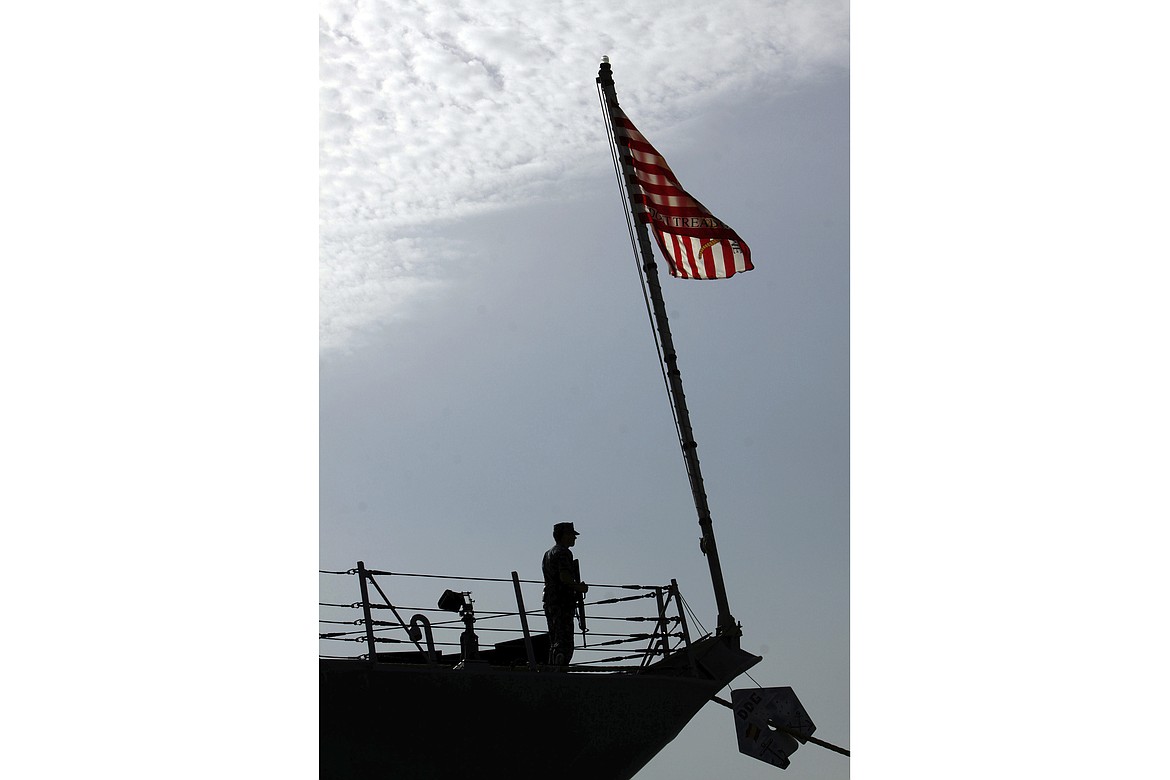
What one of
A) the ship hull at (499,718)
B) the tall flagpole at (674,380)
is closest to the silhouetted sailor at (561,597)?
the ship hull at (499,718)

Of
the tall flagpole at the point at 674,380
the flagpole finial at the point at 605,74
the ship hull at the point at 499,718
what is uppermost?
the flagpole finial at the point at 605,74

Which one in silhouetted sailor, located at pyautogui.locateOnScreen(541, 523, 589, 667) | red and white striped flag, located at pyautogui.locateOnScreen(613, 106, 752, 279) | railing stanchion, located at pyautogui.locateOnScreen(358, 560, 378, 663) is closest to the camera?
railing stanchion, located at pyautogui.locateOnScreen(358, 560, 378, 663)

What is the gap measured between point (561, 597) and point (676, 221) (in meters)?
3.26

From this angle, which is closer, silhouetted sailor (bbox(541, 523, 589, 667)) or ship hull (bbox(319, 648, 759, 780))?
ship hull (bbox(319, 648, 759, 780))

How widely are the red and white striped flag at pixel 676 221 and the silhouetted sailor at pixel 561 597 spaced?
7.93 ft

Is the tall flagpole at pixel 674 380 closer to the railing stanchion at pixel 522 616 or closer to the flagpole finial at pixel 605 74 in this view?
the flagpole finial at pixel 605 74

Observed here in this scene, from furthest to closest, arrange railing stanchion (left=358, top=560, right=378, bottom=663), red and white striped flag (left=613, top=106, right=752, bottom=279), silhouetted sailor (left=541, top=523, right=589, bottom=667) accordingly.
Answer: red and white striped flag (left=613, top=106, right=752, bottom=279)
silhouetted sailor (left=541, top=523, right=589, bottom=667)
railing stanchion (left=358, top=560, right=378, bottom=663)

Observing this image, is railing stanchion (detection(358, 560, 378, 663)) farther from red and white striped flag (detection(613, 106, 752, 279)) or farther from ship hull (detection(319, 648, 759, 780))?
red and white striped flag (detection(613, 106, 752, 279))

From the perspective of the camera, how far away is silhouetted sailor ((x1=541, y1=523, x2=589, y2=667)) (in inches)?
359

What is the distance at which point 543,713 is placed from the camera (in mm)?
8867

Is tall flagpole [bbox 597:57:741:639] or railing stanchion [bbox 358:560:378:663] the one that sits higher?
tall flagpole [bbox 597:57:741:639]

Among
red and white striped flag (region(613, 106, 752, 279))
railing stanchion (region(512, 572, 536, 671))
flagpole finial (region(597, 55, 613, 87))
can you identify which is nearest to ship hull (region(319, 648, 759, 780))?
railing stanchion (region(512, 572, 536, 671))

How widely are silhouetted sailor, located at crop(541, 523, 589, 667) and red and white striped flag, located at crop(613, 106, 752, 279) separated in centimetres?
242

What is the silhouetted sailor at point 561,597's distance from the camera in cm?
911
